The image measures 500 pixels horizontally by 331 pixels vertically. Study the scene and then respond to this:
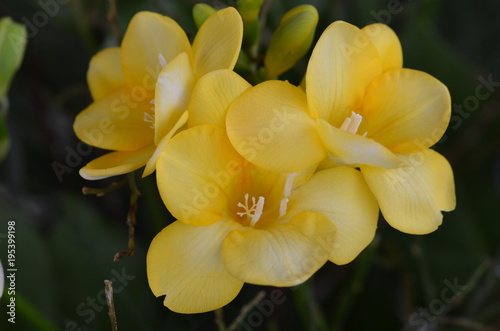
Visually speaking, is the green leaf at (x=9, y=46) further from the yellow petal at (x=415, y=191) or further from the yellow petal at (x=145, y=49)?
the yellow petal at (x=415, y=191)

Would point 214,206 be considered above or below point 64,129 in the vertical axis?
above

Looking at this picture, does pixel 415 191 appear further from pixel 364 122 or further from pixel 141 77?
pixel 141 77

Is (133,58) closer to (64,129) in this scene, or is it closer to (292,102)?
(292,102)

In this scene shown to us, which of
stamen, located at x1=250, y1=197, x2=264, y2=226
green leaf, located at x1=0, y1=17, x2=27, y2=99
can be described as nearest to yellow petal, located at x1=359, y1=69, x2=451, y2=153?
stamen, located at x1=250, y1=197, x2=264, y2=226

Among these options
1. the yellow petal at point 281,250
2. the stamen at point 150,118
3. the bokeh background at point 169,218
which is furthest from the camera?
the bokeh background at point 169,218

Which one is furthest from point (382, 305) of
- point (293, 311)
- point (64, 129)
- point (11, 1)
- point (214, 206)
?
point (11, 1)

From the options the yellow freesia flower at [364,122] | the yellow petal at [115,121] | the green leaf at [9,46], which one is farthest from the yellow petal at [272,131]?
the green leaf at [9,46]

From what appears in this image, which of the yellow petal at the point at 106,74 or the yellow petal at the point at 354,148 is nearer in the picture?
the yellow petal at the point at 354,148
